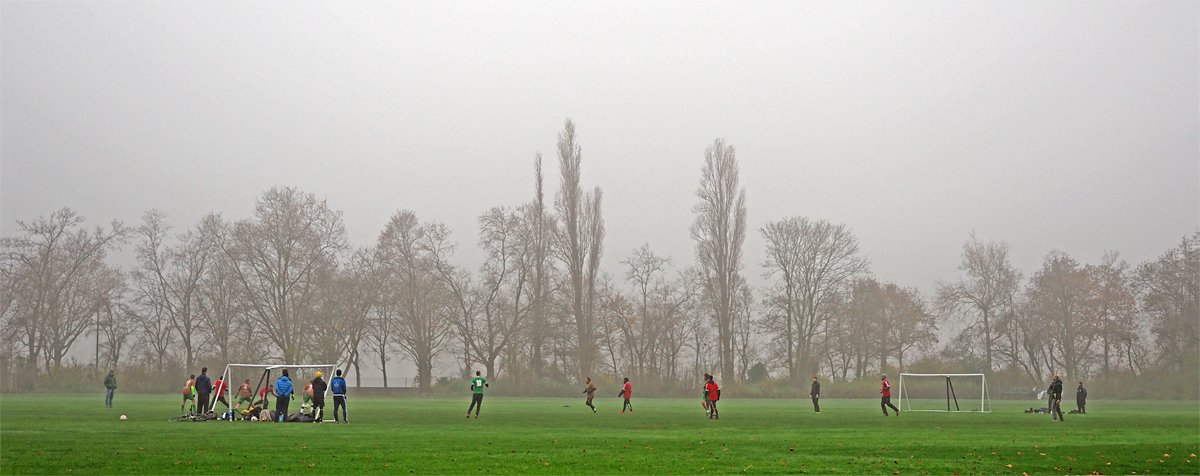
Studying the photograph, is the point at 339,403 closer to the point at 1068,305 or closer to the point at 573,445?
the point at 573,445

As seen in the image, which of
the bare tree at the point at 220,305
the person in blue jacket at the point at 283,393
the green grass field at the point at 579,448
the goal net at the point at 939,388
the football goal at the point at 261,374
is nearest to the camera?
the green grass field at the point at 579,448

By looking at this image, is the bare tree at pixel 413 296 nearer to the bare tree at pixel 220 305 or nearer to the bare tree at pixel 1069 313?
the bare tree at pixel 220 305

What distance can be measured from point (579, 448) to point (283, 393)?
1315 centimetres

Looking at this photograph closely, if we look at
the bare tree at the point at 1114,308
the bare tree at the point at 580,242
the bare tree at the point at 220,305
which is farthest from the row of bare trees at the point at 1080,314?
the bare tree at the point at 220,305

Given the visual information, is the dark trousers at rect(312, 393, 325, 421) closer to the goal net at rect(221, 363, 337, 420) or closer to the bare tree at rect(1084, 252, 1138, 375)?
the goal net at rect(221, 363, 337, 420)

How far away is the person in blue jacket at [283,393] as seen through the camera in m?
28.9

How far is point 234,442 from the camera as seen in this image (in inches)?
818

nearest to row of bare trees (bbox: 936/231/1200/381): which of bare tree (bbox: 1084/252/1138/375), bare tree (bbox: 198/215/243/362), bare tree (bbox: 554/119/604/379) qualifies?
bare tree (bbox: 1084/252/1138/375)

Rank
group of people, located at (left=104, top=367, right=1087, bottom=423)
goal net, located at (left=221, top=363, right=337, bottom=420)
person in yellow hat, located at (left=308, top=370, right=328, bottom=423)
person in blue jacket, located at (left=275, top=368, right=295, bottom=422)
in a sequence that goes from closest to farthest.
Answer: person in yellow hat, located at (left=308, top=370, right=328, bottom=423) → person in blue jacket, located at (left=275, top=368, right=295, bottom=422) → group of people, located at (left=104, top=367, right=1087, bottom=423) → goal net, located at (left=221, top=363, right=337, bottom=420)

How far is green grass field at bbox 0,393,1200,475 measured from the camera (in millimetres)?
16562

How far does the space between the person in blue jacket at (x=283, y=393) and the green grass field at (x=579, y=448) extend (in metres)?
1.06

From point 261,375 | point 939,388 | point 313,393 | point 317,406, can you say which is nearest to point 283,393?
point 313,393

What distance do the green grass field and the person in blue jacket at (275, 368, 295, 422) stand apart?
106 centimetres

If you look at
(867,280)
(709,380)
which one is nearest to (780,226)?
(867,280)
